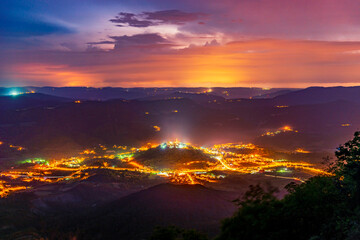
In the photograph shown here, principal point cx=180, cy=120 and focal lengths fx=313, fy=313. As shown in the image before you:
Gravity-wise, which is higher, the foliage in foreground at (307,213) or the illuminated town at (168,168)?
the foliage in foreground at (307,213)

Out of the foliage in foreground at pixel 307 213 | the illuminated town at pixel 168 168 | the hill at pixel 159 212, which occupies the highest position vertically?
the foliage in foreground at pixel 307 213

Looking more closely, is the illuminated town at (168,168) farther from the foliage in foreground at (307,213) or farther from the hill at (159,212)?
the foliage in foreground at (307,213)

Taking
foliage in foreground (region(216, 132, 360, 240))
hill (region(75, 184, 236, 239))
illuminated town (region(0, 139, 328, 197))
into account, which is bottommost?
illuminated town (region(0, 139, 328, 197))

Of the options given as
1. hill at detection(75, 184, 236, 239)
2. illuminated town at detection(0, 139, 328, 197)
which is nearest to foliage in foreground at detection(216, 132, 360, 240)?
hill at detection(75, 184, 236, 239)

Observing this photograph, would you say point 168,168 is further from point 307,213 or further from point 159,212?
point 307,213

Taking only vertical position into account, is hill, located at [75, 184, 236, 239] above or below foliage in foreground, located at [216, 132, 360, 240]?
below

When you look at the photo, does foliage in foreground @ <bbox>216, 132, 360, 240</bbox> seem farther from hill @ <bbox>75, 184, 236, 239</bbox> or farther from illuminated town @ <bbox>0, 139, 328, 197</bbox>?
illuminated town @ <bbox>0, 139, 328, 197</bbox>

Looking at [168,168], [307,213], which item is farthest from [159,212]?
[168,168]

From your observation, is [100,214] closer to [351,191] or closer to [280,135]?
[351,191]

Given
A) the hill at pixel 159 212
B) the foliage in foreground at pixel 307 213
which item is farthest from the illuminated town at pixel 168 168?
the foliage in foreground at pixel 307 213
